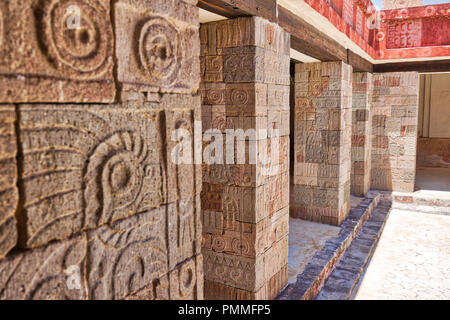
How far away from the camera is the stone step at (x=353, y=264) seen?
385 cm

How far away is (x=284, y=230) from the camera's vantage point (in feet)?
11.0

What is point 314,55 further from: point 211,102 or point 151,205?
point 151,205

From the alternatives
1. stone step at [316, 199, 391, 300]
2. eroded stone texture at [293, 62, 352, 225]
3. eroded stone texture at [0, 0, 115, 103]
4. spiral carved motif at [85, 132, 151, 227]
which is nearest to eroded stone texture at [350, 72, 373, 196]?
stone step at [316, 199, 391, 300]

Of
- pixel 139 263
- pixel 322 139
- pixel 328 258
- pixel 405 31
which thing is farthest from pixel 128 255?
pixel 405 31

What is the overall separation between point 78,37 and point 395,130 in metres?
7.64

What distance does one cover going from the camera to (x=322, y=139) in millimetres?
5352

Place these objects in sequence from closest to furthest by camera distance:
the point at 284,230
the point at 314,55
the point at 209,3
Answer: the point at 209,3 → the point at 284,230 → the point at 314,55

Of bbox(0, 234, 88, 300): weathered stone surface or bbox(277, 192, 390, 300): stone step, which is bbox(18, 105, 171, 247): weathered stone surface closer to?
bbox(0, 234, 88, 300): weathered stone surface

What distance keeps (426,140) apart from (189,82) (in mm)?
11776

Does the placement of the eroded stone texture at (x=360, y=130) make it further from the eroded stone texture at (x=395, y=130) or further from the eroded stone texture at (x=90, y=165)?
the eroded stone texture at (x=90, y=165)

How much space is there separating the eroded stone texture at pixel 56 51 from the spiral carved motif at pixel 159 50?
0.57ft

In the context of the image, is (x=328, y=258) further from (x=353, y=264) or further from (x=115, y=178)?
(x=115, y=178)

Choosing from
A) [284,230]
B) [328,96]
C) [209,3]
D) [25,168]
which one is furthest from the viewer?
[328,96]

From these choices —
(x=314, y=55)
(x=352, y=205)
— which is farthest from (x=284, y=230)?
(x=352, y=205)
